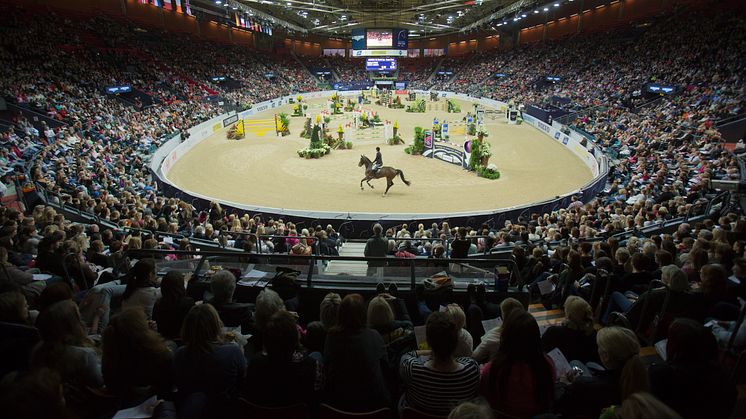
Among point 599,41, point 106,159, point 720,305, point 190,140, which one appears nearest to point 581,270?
point 720,305

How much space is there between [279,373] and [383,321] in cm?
118

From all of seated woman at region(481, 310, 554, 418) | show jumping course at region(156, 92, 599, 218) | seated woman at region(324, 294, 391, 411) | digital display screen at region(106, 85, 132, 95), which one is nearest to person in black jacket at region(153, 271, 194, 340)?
seated woman at region(324, 294, 391, 411)

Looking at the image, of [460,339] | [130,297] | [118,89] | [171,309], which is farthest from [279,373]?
[118,89]

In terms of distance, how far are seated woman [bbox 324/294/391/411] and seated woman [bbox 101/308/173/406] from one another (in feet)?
4.17

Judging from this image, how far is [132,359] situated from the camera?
128 inches

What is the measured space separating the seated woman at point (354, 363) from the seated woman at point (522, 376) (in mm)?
858

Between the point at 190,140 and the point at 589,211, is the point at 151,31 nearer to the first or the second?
the point at 190,140

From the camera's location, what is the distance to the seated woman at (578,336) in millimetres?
4082

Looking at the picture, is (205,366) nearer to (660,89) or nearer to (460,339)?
(460,339)

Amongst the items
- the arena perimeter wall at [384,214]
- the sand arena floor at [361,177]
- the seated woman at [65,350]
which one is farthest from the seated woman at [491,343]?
the sand arena floor at [361,177]

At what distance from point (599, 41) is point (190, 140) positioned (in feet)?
138

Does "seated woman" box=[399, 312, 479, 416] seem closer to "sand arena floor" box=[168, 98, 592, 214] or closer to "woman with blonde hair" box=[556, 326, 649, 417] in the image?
"woman with blonde hair" box=[556, 326, 649, 417]

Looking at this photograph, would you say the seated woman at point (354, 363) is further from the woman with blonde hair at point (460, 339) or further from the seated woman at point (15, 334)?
the seated woman at point (15, 334)

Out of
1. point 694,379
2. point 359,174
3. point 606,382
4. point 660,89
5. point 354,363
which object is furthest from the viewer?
point 660,89
